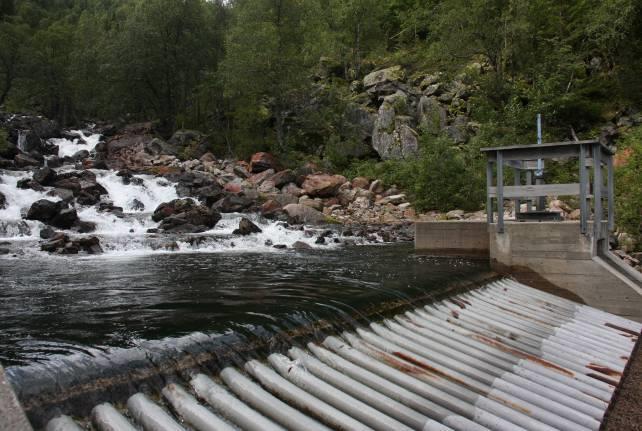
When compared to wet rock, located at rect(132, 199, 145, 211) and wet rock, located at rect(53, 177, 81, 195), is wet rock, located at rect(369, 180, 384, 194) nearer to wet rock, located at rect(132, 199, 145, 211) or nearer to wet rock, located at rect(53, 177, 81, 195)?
wet rock, located at rect(132, 199, 145, 211)

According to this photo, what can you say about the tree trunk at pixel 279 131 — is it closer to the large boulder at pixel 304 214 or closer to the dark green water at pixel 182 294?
the large boulder at pixel 304 214

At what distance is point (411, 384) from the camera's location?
176 inches

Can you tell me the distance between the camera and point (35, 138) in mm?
35562

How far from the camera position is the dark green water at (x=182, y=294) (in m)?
5.06

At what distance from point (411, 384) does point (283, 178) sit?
29.0 m

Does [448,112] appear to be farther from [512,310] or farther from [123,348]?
[123,348]

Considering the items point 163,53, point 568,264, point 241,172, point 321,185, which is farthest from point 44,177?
point 568,264

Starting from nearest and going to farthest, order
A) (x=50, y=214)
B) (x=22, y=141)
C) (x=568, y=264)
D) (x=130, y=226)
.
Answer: (x=568, y=264) < (x=50, y=214) < (x=130, y=226) < (x=22, y=141)

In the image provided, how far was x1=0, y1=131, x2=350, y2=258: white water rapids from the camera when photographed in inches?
670

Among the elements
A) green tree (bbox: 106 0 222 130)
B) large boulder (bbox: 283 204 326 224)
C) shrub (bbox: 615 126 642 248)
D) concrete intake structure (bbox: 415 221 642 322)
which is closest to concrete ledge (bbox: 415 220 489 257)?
concrete intake structure (bbox: 415 221 642 322)

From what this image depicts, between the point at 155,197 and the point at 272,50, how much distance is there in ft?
57.1

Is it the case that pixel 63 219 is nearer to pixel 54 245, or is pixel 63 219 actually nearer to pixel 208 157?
pixel 54 245

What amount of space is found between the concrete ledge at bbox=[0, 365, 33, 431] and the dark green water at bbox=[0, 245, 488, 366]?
1597 mm

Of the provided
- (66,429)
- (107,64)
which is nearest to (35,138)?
(107,64)
